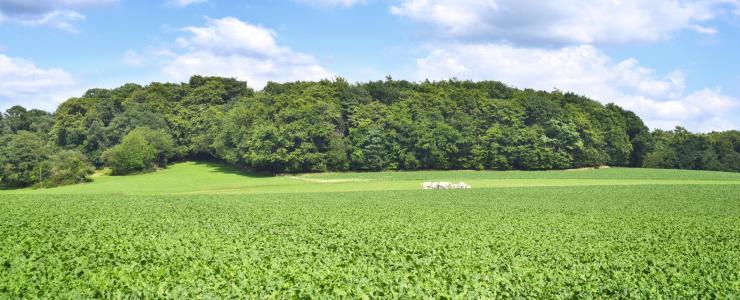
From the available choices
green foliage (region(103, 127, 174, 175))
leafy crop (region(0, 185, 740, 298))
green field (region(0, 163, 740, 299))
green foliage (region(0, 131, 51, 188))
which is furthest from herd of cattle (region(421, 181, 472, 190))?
green foliage (region(0, 131, 51, 188))

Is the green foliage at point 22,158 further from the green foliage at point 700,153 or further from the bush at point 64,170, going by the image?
the green foliage at point 700,153

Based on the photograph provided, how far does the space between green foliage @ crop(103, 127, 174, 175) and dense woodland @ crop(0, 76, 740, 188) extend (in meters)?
Result: 0.20

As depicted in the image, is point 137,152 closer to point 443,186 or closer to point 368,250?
point 443,186

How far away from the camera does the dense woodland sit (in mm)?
74125

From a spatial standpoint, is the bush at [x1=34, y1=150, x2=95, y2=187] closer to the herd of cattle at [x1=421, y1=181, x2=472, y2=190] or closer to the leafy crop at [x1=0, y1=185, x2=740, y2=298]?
the leafy crop at [x1=0, y1=185, x2=740, y2=298]

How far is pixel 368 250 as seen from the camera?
17609mm

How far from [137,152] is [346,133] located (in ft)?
103

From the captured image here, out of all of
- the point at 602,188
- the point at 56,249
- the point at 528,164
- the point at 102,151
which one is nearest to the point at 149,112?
the point at 102,151

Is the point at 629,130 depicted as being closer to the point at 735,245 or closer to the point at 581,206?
the point at 581,206

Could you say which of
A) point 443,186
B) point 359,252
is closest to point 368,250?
point 359,252

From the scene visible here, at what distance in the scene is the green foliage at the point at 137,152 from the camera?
77188mm

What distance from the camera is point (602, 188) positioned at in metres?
51.6

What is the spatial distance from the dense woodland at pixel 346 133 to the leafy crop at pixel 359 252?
42318mm

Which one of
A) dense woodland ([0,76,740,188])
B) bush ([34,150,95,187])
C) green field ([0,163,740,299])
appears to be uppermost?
dense woodland ([0,76,740,188])
